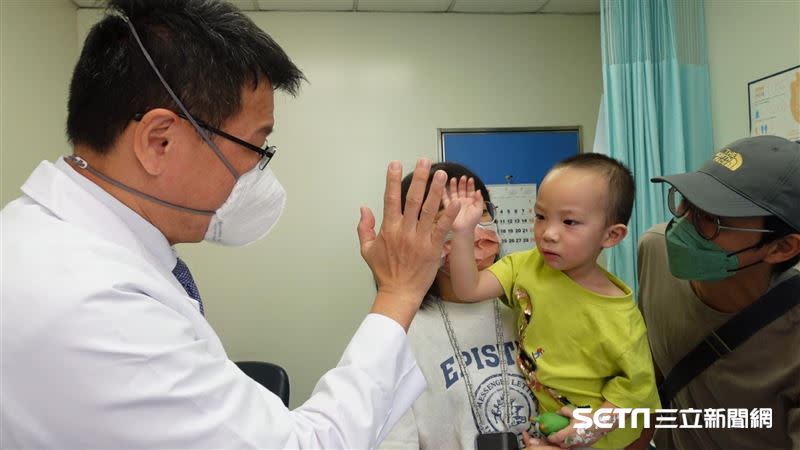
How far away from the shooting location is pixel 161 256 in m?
0.93

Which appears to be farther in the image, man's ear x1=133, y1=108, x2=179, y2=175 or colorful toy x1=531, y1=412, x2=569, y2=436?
colorful toy x1=531, y1=412, x2=569, y2=436

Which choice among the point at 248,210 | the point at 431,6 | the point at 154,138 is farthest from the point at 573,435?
the point at 431,6

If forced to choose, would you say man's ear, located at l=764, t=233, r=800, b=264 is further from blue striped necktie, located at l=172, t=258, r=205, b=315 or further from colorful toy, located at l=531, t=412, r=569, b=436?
blue striped necktie, located at l=172, t=258, r=205, b=315

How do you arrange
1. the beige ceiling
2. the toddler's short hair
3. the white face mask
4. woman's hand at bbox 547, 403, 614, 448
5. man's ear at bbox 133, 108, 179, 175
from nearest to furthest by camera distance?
man's ear at bbox 133, 108, 179, 175 < the white face mask < woman's hand at bbox 547, 403, 614, 448 < the toddler's short hair < the beige ceiling

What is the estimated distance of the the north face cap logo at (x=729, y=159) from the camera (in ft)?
4.12

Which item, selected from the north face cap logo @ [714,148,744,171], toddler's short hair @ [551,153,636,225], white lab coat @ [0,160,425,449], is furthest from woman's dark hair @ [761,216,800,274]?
white lab coat @ [0,160,425,449]

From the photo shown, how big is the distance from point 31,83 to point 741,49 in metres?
3.58

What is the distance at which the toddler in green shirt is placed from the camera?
47.1 inches

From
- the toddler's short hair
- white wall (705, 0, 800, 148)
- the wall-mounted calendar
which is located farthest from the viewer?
the wall-mounted calendar

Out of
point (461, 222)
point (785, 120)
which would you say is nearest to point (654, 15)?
point (785, 120)

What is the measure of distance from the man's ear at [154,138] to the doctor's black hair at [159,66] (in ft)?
0.08

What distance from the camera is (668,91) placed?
2.58 meters

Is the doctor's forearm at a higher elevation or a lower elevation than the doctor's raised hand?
lower

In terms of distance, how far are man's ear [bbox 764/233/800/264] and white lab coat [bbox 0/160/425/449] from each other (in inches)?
42.2
